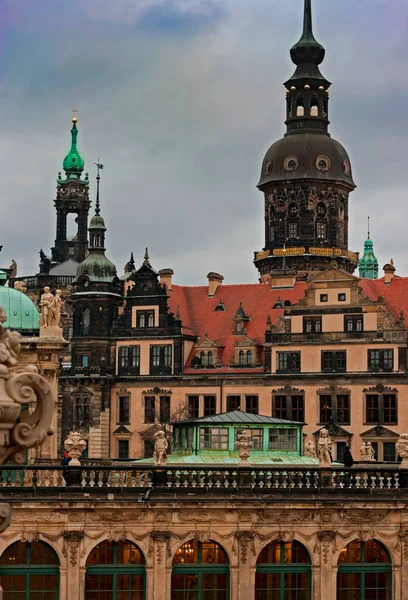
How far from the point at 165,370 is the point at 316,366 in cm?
1217

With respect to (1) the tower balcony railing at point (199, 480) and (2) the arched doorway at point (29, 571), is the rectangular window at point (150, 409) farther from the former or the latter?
(2) the arched doorway at point (29, 571)

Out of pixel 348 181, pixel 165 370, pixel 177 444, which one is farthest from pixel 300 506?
pixel 348 181

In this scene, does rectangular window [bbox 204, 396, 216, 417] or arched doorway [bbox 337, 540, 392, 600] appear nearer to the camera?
arched doorway [bbox 337, 540, 392, 600]

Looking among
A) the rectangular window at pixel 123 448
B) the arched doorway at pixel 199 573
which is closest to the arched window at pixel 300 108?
the rectangular window at pixel 123 448

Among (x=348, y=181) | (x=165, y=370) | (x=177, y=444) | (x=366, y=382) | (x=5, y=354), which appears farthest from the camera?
(x=348, y=181)

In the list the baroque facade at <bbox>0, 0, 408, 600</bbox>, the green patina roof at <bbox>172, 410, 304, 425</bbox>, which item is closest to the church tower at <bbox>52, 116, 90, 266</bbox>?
the baroque facade at <bbox>0, 0, 408, 600</bbox>

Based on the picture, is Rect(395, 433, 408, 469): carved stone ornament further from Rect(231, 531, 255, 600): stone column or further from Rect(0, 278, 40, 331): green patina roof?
Rect(0, 278, 40, 331): green patina roof

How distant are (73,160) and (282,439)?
399ft

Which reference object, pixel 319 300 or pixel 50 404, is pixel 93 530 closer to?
pixel 50 404

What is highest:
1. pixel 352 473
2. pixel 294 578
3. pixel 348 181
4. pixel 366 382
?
pixel 348 181

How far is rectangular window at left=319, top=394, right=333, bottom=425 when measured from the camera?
9784 cm

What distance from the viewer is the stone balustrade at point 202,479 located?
117ft

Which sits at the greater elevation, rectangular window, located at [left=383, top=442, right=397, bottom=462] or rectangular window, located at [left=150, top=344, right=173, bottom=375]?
rectangular window, located at [left=150, top=344, right=173, bottom=375]

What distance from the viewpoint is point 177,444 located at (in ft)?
145
